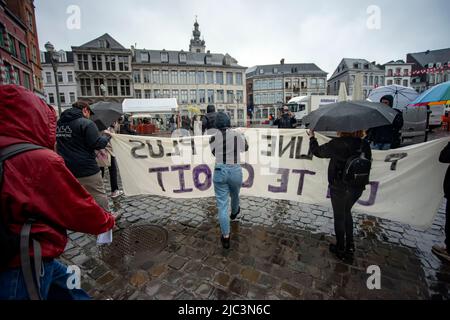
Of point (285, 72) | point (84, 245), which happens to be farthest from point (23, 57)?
point (285, 72)

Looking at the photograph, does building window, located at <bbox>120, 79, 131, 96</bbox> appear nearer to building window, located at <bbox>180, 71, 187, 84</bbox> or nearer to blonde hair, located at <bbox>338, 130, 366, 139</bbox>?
building window, located at <bbox>180, 71, 187, 84</bbox>

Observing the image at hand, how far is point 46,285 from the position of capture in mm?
1341

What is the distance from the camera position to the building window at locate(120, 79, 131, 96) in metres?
41.6

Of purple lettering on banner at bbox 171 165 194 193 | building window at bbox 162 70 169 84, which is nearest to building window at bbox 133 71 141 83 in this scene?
building window at bbox 162 70 169 84

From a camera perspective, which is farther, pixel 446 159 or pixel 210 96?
pixel 210 96

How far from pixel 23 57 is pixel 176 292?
2956 cm

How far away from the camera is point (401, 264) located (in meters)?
2.81

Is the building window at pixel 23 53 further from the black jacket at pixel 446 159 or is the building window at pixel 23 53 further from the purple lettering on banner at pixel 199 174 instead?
the black jacket at pixel 446 159

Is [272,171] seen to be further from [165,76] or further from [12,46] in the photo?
[165,76]

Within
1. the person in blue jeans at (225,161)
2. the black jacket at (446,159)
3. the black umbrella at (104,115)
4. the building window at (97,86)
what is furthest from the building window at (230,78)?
the black jacket at (446,159)

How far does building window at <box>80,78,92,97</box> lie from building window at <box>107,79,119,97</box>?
3.18 metres

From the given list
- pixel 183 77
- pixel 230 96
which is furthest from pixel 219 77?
pixel 183 77

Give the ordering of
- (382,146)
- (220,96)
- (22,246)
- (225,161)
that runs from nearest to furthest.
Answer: (22,246)
(225,161)
(382,146)
(220,96)

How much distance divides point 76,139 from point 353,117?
12.0 ft
